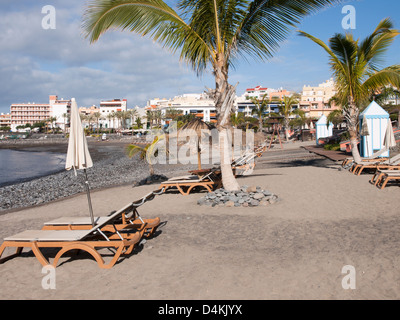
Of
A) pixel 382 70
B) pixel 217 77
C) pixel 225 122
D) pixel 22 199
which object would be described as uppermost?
pixel 382 70

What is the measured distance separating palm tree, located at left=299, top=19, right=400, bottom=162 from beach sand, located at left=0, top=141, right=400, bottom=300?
4.90 metres

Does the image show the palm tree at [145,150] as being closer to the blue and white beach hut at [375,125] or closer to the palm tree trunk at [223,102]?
the palm tree trunk at [223,102]

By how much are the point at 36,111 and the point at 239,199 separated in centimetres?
15882

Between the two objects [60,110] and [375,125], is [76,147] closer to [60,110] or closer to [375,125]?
[375,125]

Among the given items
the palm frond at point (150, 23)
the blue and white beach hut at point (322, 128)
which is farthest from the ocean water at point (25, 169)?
the blue and white beach hut at point (322, 128)

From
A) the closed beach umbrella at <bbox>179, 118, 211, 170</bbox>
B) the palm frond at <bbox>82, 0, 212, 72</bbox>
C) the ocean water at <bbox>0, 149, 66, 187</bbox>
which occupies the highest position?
the palm frond at <bbox>82, 0, 212, 72</bbox>

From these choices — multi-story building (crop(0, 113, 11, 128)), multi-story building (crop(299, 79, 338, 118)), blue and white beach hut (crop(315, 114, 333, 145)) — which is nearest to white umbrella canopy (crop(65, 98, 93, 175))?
blue and white beach hut (crop(315, 114, 333, 145))

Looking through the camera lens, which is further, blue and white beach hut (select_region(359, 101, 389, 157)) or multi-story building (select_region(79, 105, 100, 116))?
multi-story building (select_region(79, 105, 100, 116))

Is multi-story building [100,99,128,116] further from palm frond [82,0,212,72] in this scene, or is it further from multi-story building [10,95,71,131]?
palm frond [82,0,212,72]

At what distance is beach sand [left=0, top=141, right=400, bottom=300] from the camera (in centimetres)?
343

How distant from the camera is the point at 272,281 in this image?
356cm
